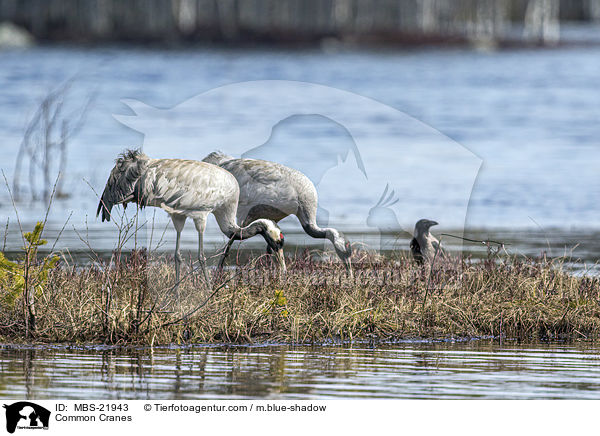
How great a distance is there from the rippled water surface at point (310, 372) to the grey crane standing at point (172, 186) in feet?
4.90

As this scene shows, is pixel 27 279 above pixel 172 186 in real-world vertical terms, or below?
below

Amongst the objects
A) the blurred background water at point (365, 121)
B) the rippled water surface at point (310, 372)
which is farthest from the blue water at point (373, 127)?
the rippled water surface at point (310, 372)

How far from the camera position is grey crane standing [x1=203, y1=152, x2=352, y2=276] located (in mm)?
9719

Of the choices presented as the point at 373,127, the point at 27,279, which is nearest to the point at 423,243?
the point at 27,279

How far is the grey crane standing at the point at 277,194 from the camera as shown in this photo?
972 centimetres

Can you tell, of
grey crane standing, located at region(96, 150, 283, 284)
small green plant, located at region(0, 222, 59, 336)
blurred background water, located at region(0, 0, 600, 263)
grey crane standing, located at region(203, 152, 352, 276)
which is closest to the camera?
small green plant, located at region(0, 222, 59, 336)

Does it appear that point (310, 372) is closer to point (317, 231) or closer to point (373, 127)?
point (317, 231)

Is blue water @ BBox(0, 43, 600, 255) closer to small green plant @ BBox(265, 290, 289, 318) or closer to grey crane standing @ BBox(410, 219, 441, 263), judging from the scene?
grey crane standing @ BBox(410, 219, 441, 263)

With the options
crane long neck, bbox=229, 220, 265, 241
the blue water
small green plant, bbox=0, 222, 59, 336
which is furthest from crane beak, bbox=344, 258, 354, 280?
small green plant, bbox=0, 222, 59, 336

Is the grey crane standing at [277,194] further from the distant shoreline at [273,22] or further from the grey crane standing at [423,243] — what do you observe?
Result: the distant shoreline at [273,22]

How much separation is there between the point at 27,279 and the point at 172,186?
1.43 m

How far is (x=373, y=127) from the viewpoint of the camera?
28.5 m

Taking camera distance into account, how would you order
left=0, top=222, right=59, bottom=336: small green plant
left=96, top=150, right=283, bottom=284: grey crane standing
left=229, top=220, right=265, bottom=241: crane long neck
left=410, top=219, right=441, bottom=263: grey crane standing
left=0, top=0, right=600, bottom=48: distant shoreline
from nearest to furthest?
left=0, top=222, right=59, bottom=336: small green plant < left=96, top=150, right=283, bottom=284: grey crane standing < left=229, top=220, right=265, bottom=241: crane long neck < left=410, top=219, right=441, bottom=263: grey crane standing < left=0, top=0, right=600, bottom=48: distant shoreline

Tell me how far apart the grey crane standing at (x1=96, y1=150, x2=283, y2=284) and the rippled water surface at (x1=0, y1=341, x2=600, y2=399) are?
149 centimetres
